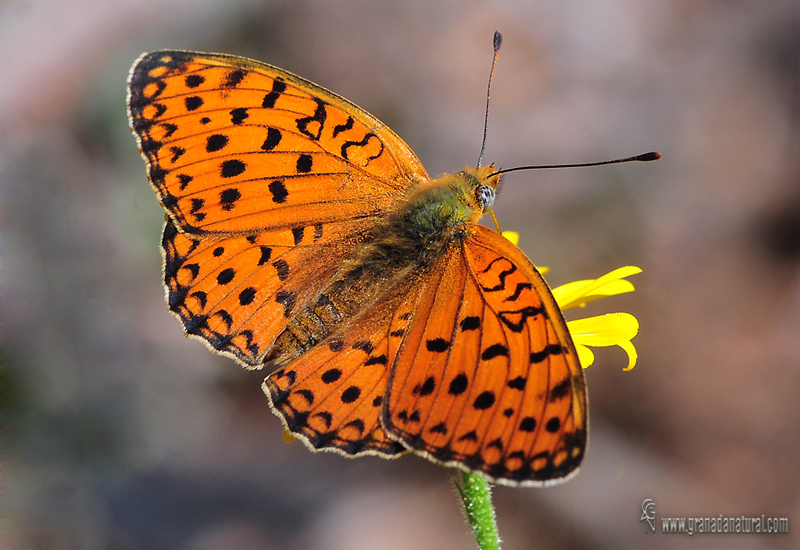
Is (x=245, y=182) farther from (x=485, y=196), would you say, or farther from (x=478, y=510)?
(x=478, y=510)

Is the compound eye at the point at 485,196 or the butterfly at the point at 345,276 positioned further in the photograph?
the compound eye at the point at 485,196

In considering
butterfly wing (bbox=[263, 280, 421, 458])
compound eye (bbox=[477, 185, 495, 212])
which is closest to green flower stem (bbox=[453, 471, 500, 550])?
butterfly wing (bbox=[263, 280, 421, 458])

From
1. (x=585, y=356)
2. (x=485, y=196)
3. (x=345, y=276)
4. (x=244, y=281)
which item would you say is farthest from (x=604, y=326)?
(x=244, y=281)

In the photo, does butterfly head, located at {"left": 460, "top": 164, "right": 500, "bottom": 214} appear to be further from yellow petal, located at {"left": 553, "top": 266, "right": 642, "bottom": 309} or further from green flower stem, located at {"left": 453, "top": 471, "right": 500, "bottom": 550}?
green flower stem, located at {"left": 453, "top": 471, "right": 500, "bottom": 550}

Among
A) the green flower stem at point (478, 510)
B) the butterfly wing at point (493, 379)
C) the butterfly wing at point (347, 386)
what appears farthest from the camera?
the green flower stem at point (478, 510)

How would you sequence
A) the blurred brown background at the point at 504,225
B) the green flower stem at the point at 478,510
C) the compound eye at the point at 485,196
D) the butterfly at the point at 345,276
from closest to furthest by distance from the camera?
the butterfly at the point at 345,276, the green flower stem at the point at 478,510, the compound eye at the point at 485,196, the blurred brown background at the point at 504,225

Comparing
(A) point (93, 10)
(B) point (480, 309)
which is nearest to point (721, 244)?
(B) point (480, 309)

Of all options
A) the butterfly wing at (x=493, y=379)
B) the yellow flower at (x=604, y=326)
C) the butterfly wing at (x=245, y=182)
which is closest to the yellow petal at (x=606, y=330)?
the yellow flower at (x=604, y=326)

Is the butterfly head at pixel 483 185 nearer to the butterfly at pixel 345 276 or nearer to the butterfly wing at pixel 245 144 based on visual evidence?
the butterfly at pixel 345 276

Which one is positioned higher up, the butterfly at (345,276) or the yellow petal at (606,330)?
the butterfly at (345,276)
